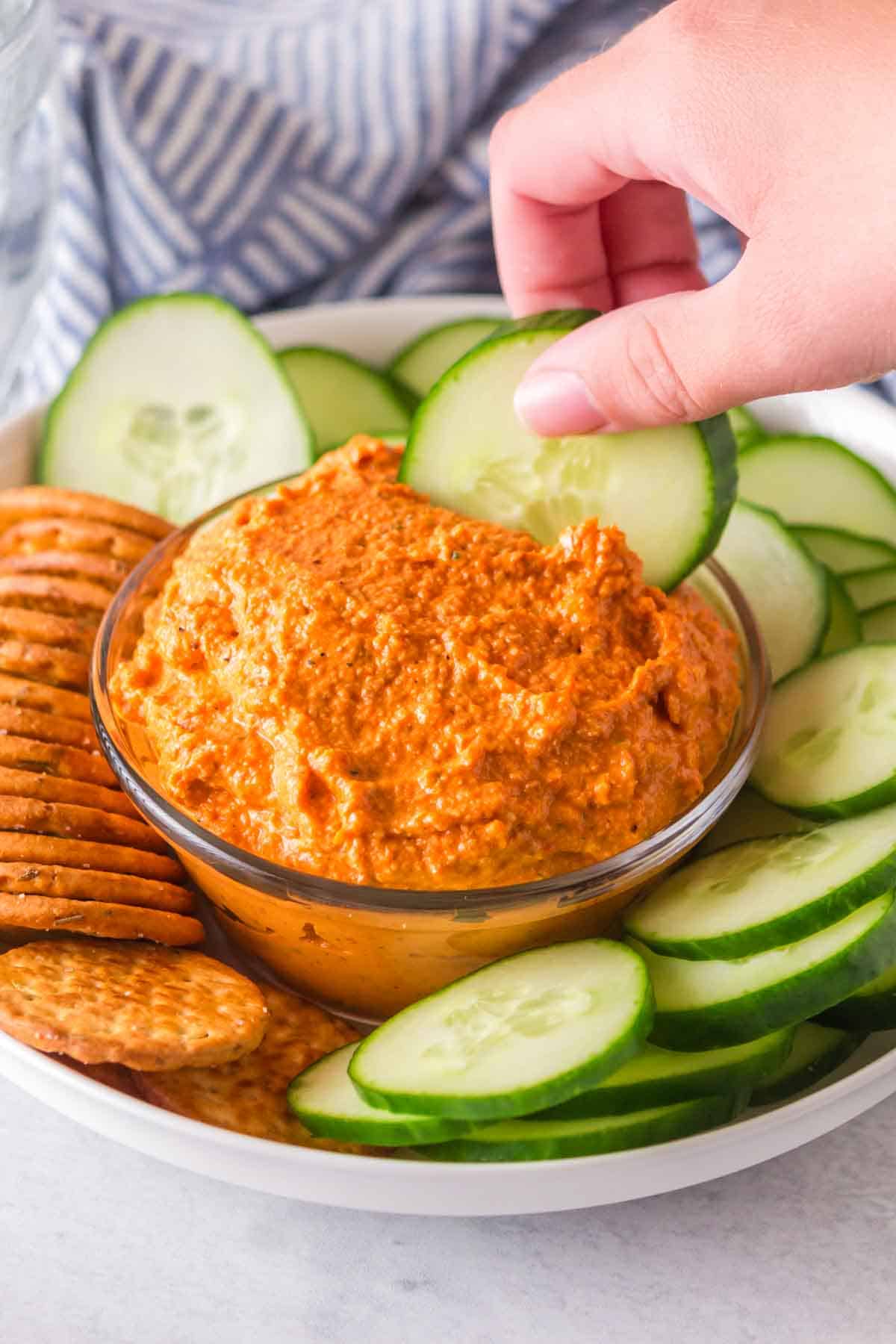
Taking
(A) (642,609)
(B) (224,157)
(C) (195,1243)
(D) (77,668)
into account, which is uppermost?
(B) (224,157)

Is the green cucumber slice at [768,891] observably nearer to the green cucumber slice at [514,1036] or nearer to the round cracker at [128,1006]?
the green cucumber slice at [514,1036]

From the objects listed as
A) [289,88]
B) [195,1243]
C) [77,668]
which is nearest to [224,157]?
[289,88]

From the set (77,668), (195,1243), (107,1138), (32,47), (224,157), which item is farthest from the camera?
(224,157)

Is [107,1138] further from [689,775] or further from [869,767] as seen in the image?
[869,767]

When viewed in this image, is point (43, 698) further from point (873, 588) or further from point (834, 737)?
point (873, 588)

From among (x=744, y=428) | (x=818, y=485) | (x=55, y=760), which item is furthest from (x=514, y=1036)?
(x=744, y=428)


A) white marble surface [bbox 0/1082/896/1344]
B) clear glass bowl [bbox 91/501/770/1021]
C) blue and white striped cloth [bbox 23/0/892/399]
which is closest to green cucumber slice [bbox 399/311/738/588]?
clear glass bowl [bbox 91/501/770/1021]
